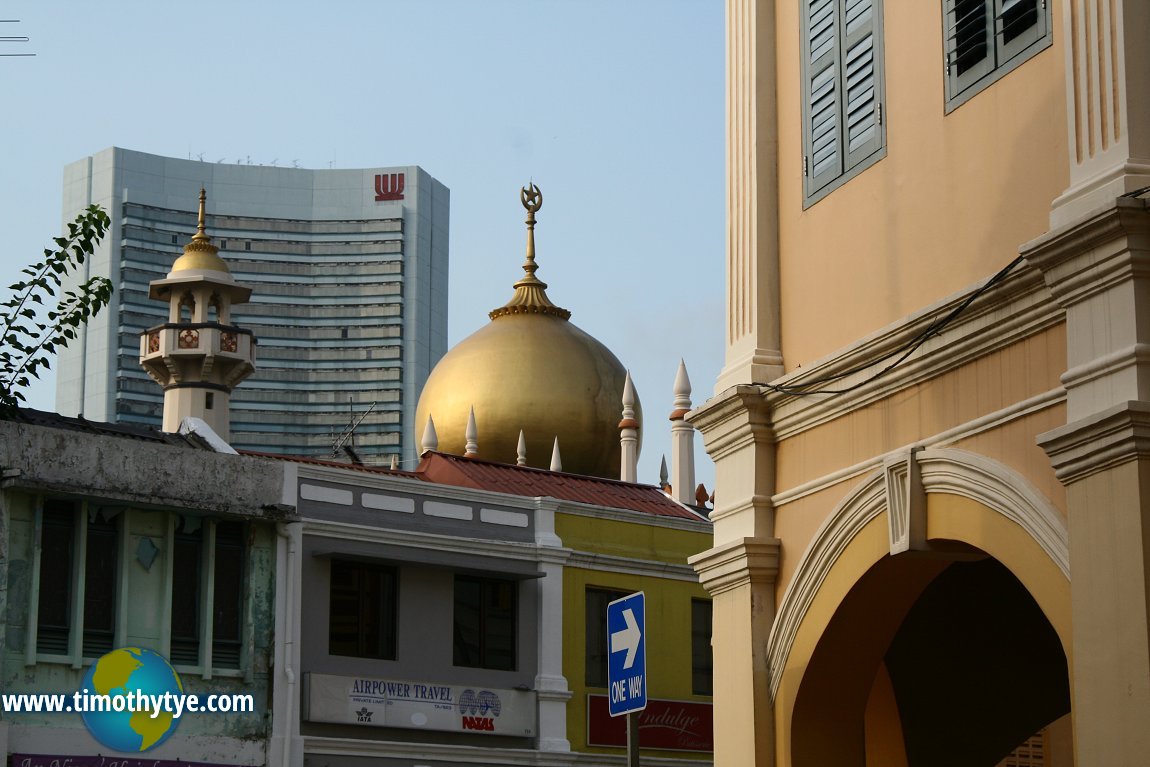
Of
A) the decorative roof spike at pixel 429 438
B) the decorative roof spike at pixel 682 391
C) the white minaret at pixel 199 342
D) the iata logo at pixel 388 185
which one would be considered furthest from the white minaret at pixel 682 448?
the iata logo at pixel 388 185

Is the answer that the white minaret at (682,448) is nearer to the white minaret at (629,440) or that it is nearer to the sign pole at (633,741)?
the white minaret at (629,440)

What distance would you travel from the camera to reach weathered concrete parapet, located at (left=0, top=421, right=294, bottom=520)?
21.1 metres

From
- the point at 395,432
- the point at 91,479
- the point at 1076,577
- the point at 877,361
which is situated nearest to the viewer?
the point at 1076,577

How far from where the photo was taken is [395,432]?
104 meters

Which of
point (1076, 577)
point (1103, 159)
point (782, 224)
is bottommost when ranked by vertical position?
point (1076, 577)

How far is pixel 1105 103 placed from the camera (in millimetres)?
7836

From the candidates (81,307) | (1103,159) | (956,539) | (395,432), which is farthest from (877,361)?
(395,432)

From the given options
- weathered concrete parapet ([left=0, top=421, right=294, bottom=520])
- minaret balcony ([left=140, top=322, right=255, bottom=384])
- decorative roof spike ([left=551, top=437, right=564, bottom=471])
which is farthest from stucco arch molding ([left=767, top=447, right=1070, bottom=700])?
minaret balcony ([left=140, top=322, right=255, bottom=384])

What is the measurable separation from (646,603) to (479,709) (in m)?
3.38

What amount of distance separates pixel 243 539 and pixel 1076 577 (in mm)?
16771

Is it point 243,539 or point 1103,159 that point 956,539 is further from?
point 243,539

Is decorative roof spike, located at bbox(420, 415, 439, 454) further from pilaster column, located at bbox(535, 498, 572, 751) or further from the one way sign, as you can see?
the one way sign

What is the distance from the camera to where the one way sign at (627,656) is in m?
8.35

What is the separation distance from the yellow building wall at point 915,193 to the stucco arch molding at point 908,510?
2.62 feet
